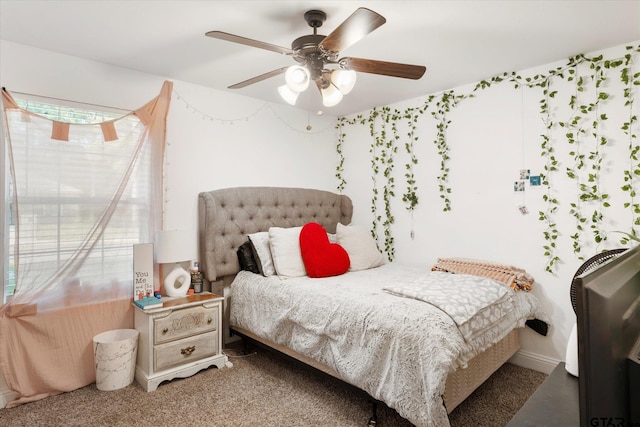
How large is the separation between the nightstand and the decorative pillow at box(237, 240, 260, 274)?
1.35ft

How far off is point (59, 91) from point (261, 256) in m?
1.92

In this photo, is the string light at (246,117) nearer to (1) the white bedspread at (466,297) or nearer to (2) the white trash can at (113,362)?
(1) the white bedspread at (466,297)

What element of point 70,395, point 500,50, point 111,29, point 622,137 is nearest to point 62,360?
point 70,395

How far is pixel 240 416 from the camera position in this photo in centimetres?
212

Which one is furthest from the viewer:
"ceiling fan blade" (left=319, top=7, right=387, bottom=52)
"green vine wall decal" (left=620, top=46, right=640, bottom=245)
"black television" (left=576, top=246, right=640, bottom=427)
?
"green vine wall decal" (left=620, top=46, right=640, bottom=245)

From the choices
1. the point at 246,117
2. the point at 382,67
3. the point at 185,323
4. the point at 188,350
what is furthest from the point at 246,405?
the point at 246,117

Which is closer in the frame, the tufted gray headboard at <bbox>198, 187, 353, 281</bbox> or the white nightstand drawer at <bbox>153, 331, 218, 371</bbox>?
the white nightstand drawer at <bbox>153, 331, 218, 371</bbox>

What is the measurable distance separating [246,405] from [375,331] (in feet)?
3.34

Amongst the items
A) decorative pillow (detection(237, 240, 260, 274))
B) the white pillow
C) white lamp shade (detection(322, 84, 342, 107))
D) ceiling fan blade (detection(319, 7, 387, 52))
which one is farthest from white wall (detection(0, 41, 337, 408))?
ceiling fan blade (detection(319, 7, 387, 52))

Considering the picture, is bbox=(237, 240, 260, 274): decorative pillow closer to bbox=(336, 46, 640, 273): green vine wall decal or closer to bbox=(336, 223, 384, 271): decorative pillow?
bbox=(336, 223, 384, 271): decorative pillow

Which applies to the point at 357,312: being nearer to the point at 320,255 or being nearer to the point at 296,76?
the point at 320,255

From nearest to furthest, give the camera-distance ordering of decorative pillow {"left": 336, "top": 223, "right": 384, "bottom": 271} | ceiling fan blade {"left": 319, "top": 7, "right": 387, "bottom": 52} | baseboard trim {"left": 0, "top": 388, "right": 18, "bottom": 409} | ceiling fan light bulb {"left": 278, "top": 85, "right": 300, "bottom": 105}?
ceiling fan blade {"left": 319, "top": 7, "right": 387, "bottom": 52} < ceiling fan light bulb {"left": 278, "top": 85, "right": 300, "bottom": 105} < baseboard trim {"left": 0, "top": 388, "right": 18, "bottom": 409} < decorative pillow {"left": 336, "top": 223, "right": 384, "bottom": 271}

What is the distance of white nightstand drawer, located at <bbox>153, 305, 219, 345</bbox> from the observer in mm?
2484

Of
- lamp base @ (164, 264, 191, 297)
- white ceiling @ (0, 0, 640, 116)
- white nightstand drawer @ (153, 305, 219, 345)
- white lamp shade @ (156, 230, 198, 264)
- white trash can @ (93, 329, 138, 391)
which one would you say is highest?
white ceiling @ (0, 0, 640, 116)
